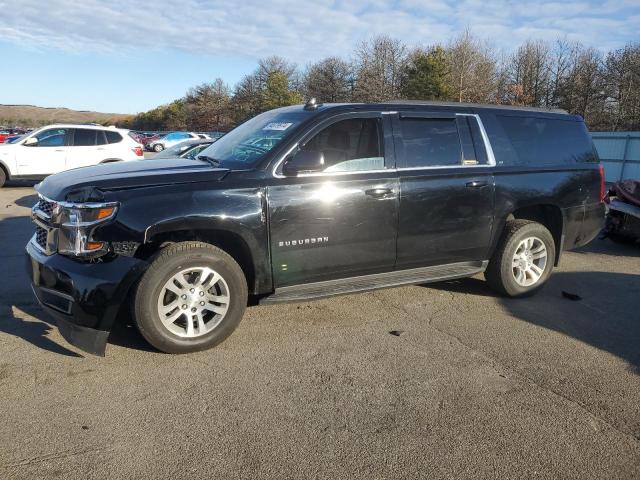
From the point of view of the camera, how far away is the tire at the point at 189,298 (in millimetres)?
3688

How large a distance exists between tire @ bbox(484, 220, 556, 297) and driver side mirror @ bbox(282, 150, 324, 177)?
232 cm

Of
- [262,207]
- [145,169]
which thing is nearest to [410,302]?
[262,207]

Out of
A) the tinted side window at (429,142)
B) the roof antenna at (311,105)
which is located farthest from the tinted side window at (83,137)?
the tinted side window at (429,142)

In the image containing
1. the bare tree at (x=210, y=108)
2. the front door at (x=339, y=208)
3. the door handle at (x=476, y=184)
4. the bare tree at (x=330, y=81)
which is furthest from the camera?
the bare tree at (x=210, y=108)

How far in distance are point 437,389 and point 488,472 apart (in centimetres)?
87

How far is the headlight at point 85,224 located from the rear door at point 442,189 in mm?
2424

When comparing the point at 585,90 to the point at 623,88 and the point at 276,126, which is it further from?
the point at 276,126

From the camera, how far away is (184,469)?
2631 mm

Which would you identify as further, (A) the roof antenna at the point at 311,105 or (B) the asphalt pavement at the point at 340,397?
(A) the roof antenna at the point at 311,105

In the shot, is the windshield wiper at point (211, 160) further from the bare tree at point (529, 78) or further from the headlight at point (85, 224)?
the bare tree at point (529, 78)

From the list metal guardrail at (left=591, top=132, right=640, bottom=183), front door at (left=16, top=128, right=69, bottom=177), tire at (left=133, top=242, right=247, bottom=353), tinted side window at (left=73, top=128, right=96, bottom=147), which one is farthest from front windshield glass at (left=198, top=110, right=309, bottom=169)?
metal guardrail at (left=591, top=132, right=640, bottom=183)

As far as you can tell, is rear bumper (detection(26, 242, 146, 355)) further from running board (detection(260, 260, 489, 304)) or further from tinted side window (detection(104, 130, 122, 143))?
tinted side window (detection(104, 130, 122, 143))

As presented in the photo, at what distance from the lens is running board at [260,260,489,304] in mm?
4215

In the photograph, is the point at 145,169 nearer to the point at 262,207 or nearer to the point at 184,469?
the point at 262,207
